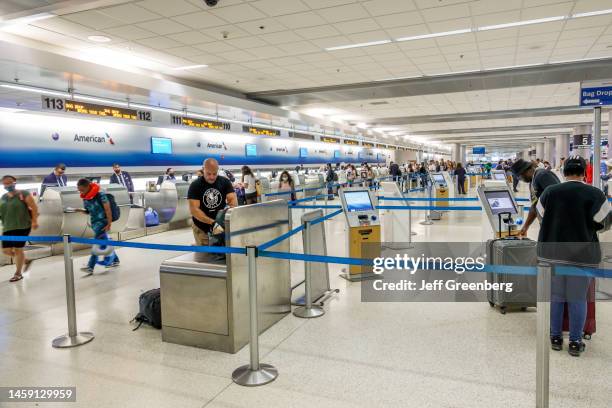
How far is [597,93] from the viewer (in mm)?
9305

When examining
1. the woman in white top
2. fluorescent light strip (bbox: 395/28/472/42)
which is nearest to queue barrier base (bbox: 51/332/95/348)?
fluorescent light strip (bbox: 395/28/472/42)

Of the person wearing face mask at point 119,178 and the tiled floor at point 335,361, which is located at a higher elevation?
the person wearing face mask at point 119,178

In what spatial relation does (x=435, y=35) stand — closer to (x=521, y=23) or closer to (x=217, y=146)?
(x=521, y=23)

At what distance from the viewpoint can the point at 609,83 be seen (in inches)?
367

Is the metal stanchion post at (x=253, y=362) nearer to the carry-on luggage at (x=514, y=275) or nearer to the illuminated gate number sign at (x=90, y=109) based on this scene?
the carry-on luggage at (x=514, y=275)

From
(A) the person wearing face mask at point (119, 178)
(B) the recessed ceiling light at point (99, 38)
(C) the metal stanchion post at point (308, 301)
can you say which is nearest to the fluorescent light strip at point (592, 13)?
(C) the metal stanchion post at point (308, 301)

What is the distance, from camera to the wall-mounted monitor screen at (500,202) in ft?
16.8

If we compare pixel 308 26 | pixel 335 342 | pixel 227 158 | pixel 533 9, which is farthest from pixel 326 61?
pixel 227 158

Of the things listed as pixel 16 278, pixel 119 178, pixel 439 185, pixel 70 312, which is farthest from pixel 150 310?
pixel 439 185

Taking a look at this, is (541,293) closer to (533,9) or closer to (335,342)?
(335,342)

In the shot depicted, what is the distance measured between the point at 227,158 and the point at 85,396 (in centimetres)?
1644

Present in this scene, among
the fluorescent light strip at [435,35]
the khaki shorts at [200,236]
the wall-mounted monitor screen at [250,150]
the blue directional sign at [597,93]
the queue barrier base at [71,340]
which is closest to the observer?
the queue barrier base at [71,340]

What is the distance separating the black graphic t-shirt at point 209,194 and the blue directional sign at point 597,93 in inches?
331

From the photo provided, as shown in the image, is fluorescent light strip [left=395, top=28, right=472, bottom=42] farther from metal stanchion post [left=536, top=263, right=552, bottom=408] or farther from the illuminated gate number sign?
the illuminated gate number sign
